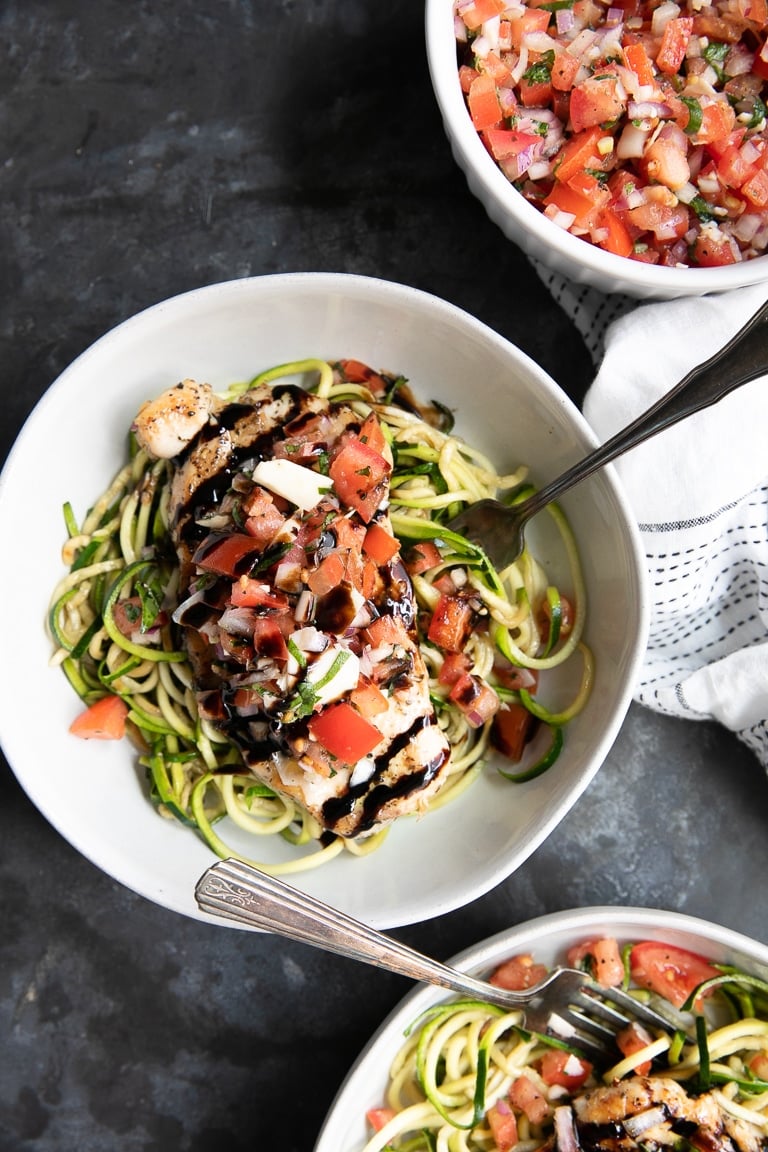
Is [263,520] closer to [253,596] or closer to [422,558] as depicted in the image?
[253,596]

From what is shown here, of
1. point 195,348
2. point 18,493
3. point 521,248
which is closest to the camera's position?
point 18,493

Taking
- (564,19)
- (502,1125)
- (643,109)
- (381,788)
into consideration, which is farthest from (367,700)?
(564,19)

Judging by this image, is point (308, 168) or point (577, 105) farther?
point (308, 168)

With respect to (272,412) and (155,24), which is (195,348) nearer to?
(272,412)

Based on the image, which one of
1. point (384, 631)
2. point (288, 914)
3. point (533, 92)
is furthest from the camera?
point (533, 92)

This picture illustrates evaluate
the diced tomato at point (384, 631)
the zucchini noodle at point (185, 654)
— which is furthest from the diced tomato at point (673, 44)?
the diced tomato at point (384, 631)

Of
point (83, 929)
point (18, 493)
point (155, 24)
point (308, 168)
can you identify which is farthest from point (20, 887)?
point (155, 24)

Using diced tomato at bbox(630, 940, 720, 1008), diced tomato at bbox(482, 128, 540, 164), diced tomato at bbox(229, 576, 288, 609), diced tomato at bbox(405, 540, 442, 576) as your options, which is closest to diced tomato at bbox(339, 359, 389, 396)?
diced tomato at bbox(405, 540, 442, 576)
